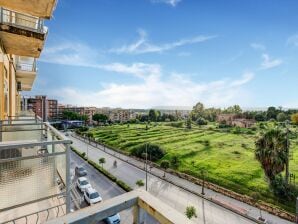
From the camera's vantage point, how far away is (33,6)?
4.01m

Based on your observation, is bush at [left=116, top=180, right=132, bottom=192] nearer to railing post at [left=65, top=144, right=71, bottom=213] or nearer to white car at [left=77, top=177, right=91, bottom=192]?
white car at [left=77, top=177, right=91, bottom=192]

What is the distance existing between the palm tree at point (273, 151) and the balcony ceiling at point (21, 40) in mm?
16748

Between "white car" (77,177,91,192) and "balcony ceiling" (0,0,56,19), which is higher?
"balcony ceiling" (0,0,56,19)

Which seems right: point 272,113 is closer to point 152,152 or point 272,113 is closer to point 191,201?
point 152,152

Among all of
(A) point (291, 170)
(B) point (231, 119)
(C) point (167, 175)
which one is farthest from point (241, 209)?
(B) point (231, 119)

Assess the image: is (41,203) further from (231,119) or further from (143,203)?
(231,119)

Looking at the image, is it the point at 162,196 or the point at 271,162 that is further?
the point at 162,196

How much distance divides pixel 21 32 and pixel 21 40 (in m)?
0.42

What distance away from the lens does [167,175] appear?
2322 cm

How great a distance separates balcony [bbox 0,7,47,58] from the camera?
15.3ft

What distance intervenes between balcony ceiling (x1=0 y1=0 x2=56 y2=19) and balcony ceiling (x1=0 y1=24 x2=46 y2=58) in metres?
0.80

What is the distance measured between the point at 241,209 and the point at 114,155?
802 inches

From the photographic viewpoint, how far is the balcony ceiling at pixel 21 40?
477 cm

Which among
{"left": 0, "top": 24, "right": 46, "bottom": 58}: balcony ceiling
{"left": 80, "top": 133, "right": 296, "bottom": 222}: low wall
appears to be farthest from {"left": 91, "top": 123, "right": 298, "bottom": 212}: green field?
{"left": 0, "top": 24, "right": 46, "bottom": 58}: balcony ceiling
